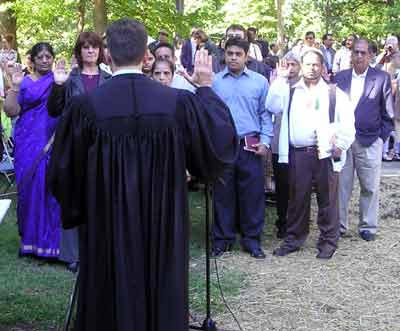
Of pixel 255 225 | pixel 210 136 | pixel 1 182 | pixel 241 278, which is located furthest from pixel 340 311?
pixel 1 182

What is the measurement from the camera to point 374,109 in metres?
6.88

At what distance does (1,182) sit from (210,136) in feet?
23.0

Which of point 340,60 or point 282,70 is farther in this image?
point 340,60

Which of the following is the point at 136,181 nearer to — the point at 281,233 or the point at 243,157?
the point at 243,157

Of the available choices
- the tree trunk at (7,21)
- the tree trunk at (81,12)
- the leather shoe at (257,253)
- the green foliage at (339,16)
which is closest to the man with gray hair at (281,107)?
the leather shoe at (257,253)

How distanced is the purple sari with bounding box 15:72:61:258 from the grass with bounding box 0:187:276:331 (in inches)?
8.6

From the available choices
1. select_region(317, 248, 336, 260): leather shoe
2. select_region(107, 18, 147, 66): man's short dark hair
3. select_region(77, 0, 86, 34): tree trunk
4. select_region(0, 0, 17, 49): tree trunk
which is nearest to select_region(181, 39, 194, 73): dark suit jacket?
select_region(317, 248, 336, 260): leather shoe

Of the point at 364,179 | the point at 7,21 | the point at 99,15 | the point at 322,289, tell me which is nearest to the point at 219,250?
the point at 322,289

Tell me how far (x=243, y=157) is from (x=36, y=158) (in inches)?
76.5

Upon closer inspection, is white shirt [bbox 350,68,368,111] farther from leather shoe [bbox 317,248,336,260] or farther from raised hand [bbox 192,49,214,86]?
raised hand [bbox 192,49,214,86]

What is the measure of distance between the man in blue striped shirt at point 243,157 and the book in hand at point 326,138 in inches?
20.7

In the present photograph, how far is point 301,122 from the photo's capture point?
20.5 feet

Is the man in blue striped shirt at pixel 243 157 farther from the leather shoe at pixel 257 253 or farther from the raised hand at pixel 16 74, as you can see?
the raised hand at pixel 16 74

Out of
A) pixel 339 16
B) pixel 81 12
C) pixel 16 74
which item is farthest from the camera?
pixel 339 16
